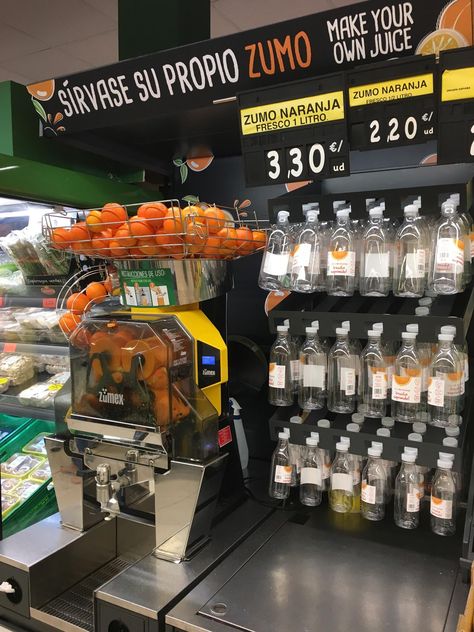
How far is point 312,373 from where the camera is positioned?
1922mm

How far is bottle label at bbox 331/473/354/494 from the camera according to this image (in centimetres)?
188

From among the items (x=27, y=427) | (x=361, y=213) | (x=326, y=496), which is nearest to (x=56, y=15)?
(x=27, y=427)

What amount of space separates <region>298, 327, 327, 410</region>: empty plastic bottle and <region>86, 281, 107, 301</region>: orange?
99 centimetres

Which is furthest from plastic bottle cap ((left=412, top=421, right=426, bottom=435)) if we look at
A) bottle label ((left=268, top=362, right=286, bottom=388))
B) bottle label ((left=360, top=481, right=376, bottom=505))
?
bottle label ((left=268, top=362, right=286, bottom=388))

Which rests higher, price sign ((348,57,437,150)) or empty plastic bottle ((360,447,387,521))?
price sign ((348,57,437,150))

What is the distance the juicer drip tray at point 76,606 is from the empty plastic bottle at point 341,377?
3.42 ft

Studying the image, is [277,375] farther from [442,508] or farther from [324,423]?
[442,508]

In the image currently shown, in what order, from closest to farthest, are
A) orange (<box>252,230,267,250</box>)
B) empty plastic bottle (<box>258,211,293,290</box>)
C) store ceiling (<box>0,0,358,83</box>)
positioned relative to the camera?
empty plastic bottle (<box>258,211,293,290</box>) → orange (<box>252,230,267,250</box>) → store ceiling (<box>0,0,358,83</box>)

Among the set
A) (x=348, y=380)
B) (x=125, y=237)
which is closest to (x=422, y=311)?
(x=348, y=380)

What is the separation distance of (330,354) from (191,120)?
1.19m

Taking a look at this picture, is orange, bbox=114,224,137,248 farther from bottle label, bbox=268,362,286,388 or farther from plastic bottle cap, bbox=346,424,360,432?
plastic bottle cap, bbox=346,424,360,432

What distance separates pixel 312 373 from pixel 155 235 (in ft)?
2.40

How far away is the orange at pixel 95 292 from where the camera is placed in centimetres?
242

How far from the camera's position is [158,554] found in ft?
5.91
